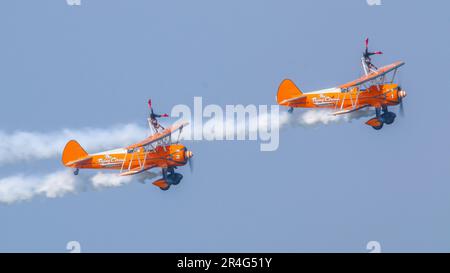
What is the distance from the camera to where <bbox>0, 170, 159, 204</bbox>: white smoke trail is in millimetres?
93125

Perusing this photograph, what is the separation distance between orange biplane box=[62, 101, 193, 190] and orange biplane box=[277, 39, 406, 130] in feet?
28.8

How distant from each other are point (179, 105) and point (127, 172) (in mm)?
8890

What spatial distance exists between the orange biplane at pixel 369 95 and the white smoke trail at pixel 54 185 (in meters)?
13.1

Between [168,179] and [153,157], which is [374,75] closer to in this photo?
[168,179]

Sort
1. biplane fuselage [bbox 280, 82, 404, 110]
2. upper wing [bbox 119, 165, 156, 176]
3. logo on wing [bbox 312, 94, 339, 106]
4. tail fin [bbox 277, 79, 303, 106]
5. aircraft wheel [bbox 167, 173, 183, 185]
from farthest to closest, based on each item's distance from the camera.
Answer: tail fin [bbox 277, 79, 303, 106], logo on wing [bbox 312, 94, 339, 106], biplane fuselage [bbox 280, 82, 404, 110], aircraft wheel [bbox 167, 173, 183, 185], upper wing [bbox 119, 165, 156, 176]

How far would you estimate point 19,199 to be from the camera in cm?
9319

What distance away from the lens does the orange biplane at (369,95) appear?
90875mm

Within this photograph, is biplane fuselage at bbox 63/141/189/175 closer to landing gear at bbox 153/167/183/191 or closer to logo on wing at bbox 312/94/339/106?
landing gear at bbox 153/167/183/191

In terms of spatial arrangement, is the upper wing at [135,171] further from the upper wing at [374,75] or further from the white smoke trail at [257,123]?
the upper wing at [374,75]

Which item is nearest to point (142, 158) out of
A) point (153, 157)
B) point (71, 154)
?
point (153, 157)

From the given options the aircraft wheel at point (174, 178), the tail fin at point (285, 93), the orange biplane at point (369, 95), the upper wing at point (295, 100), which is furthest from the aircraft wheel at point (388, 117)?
the aircraft wheel at point (174, 178)

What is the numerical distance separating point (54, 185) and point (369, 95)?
63.3 ft

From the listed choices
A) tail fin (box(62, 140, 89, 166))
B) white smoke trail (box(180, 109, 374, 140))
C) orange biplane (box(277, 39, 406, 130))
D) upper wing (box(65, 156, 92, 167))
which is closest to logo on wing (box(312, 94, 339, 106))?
orange biplane (box(277, 39, 406, 130))

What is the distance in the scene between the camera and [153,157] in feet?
296
